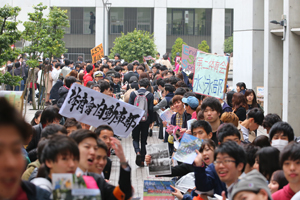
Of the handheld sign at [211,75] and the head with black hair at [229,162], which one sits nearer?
the head with black hair at [229,162]

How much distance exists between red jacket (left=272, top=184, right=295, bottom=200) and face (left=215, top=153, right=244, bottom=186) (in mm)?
371

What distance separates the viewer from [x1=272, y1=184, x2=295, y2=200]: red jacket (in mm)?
3633

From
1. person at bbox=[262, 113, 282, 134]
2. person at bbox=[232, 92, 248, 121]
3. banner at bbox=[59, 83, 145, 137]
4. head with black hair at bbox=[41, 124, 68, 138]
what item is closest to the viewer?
head with black hair at bbox=[41, 124, 68, 138]

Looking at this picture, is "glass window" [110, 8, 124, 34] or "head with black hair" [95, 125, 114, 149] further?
"glass window" [110, 8, 124, 34]

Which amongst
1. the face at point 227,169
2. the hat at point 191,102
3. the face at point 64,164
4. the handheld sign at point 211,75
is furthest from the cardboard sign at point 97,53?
the face at point 64,164

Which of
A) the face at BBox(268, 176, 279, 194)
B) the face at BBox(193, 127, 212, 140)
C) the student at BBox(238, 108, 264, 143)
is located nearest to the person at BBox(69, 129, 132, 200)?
the face at BBox(268, 176, 279, 194)

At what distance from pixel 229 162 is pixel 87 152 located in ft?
4.02

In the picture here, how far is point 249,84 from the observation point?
16.5 metres

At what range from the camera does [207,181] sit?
163 inches

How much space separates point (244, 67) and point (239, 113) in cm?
914

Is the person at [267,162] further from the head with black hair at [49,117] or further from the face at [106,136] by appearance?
the head with black hair at [49,117]

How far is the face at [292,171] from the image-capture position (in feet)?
11.8

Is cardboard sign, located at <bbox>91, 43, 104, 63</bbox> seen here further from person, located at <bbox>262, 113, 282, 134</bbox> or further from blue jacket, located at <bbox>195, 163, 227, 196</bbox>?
blue jacket, located at <bbox>195, 163, 227, 196</bbox>

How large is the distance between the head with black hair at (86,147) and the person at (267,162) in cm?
164
